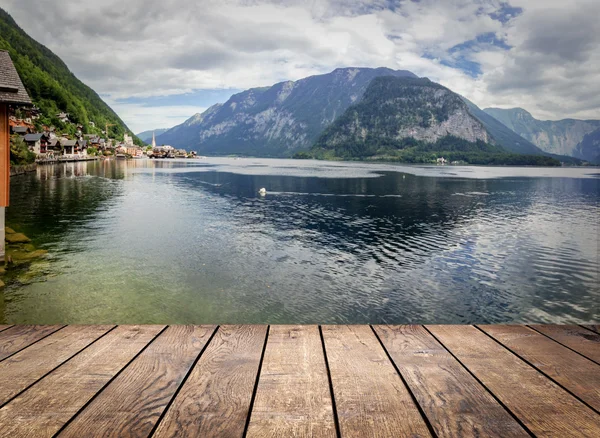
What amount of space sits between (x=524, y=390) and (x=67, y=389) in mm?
3587

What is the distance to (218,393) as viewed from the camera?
3.12 metres

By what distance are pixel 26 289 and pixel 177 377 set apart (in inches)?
714

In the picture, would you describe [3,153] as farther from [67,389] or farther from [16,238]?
[67,389]

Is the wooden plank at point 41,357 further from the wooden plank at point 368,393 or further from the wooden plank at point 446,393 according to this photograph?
the wooden plank at point 446,393

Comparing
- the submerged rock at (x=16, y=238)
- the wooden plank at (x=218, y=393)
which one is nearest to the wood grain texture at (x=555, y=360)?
the wooden plank at (x=218, y=393)

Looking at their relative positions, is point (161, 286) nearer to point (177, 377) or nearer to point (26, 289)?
point (26, 289)

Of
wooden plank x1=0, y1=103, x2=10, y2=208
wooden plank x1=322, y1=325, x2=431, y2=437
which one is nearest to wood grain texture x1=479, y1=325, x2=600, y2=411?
wooden plank x1=322, y1=325, x2=431, y2=437

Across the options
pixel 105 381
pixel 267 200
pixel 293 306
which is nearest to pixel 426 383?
pixel 105 381

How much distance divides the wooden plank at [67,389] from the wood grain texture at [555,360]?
374 centimetres

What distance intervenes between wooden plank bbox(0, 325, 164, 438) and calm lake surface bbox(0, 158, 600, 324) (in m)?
11.7

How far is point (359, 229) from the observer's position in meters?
35.3

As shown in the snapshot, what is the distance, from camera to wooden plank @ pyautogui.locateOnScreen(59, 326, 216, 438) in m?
2.70

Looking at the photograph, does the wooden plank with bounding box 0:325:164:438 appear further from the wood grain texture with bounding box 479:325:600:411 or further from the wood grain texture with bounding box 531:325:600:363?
the wood grain texture with bounding box 531:325:600:363

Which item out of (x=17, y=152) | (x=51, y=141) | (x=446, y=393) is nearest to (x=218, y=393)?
(x=446, y=393)
